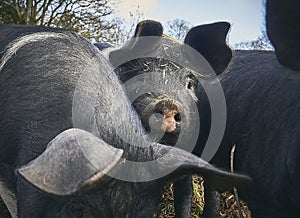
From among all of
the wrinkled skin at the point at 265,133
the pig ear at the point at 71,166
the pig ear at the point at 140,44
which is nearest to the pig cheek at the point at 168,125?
the wrinkled skin at the point at 265,133

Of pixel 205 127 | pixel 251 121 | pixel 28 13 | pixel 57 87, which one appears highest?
pixel 57 87

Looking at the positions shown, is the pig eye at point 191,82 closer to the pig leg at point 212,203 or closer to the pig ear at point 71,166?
the pig leg at point 212,203

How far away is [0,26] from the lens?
3695 mm

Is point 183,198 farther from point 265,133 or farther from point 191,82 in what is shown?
point 265,133

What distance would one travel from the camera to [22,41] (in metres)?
3.04

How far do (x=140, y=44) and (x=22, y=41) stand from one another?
96 centimetres

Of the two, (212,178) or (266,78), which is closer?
(212,178)

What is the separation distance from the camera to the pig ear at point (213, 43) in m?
3.80

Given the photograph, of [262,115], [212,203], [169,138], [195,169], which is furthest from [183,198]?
[195,169]

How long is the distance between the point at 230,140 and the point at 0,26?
5.87 feet

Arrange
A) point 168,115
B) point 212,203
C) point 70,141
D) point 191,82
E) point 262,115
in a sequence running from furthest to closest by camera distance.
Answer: point 212,203, point 191,82, point 168,115, point 262,115, point 70,141

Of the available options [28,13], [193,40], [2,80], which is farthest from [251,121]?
[28,13]

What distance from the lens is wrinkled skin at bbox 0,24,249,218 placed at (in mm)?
1681

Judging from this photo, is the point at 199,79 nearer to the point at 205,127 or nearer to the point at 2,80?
the point at 205,127
